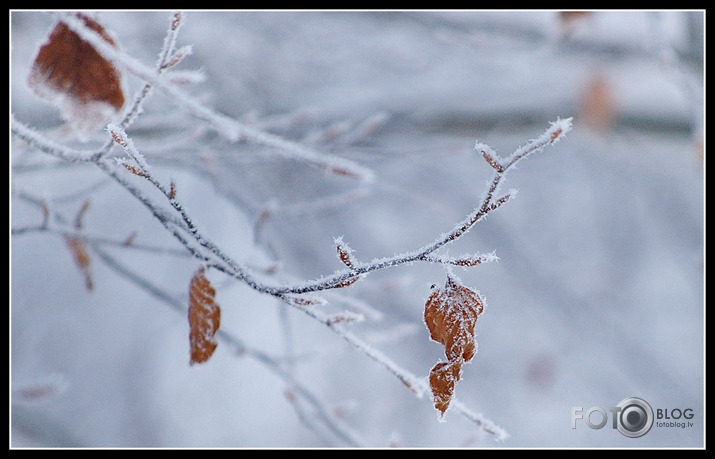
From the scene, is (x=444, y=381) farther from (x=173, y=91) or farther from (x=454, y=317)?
(x=173, y=91)

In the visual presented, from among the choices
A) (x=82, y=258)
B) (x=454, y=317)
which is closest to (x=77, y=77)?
(x=82, y=258)

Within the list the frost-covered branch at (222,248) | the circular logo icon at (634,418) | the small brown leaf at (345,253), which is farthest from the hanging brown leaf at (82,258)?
the circular logo icon at (634,418)

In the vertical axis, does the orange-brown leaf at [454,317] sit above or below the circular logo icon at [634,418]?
below

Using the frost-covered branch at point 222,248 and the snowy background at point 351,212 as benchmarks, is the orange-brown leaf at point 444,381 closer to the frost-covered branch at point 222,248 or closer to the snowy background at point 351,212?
the frost-covered branch at point 222,248

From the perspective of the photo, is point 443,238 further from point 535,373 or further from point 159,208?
point 535,373

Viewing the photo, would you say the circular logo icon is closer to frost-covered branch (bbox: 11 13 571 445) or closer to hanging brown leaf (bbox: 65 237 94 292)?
frost-covered branch (bbox: 11 13 571 445)

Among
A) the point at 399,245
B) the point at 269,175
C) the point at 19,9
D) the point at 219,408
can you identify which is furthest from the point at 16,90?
the point at 399,245
